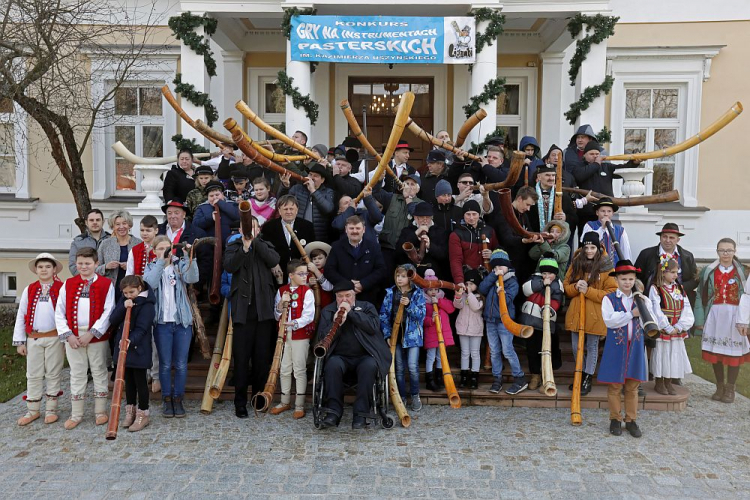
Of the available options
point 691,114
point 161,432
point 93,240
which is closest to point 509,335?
point 161,432

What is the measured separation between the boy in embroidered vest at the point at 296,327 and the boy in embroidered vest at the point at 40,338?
2.13 metres

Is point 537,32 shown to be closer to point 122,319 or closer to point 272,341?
point 272,341

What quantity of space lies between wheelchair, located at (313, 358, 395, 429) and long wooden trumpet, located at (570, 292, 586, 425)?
68.5 inches

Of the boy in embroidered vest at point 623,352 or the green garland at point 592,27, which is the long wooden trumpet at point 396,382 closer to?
the boy in embroidered vest at point 623,352

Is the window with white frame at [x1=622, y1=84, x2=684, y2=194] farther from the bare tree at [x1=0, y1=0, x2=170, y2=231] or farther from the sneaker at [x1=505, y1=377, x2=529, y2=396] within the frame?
the bare tree at [x1=0, y1=0, x2=170, y2=231]

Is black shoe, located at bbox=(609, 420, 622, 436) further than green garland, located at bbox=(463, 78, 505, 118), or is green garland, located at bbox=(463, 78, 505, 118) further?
green garland, located at bbox=(463, 78, 505, 118)

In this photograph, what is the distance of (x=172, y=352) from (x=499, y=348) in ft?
11.0

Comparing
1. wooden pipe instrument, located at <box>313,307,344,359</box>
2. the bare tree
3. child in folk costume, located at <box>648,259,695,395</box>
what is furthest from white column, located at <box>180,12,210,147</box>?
child in folk costume, located at <box>648,259,695,395</box>

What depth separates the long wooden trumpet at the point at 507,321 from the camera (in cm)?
616

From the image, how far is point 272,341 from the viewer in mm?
6559

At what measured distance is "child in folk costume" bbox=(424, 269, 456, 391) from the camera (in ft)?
21.4

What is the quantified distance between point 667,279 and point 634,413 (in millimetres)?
1588

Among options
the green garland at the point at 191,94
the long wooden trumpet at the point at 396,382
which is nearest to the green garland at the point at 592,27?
the green garland at the point at 191,94

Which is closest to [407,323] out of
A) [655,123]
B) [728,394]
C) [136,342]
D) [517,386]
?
[517,386]
